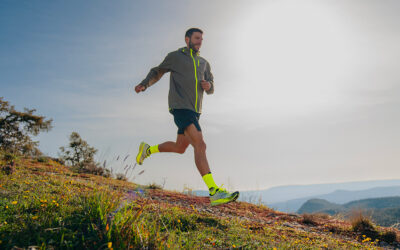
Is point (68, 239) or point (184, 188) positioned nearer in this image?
point (68, 239)

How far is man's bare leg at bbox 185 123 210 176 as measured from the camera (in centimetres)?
475

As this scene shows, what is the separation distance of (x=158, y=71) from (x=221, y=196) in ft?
8.94

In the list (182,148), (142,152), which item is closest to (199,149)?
(182,148)

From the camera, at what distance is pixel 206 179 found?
4.75 m

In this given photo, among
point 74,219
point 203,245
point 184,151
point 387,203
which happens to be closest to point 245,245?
point 203,245

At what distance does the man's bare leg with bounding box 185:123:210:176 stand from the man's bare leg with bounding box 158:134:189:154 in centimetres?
40

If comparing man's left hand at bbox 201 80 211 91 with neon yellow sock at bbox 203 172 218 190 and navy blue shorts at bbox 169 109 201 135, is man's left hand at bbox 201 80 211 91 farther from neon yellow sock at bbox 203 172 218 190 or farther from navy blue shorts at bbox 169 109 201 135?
neon yellow sock at bbox 203 172 218 190

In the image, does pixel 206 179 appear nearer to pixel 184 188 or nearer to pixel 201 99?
pixel 201 99

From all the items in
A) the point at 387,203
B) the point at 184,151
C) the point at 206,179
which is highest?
the point at 184,151

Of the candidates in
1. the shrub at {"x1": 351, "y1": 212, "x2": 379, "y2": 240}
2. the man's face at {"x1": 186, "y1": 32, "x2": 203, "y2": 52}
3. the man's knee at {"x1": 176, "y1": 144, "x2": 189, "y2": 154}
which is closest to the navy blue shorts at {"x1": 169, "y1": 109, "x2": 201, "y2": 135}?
the man's knee at {"x1": 176, "y1": 144, "x2": 189, "y2": 154}

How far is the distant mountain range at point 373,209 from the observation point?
7.30 metres

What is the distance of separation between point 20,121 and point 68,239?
67.5ft

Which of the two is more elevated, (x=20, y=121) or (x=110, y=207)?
(x=20, y=121)

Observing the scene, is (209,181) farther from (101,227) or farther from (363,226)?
(363,226)
